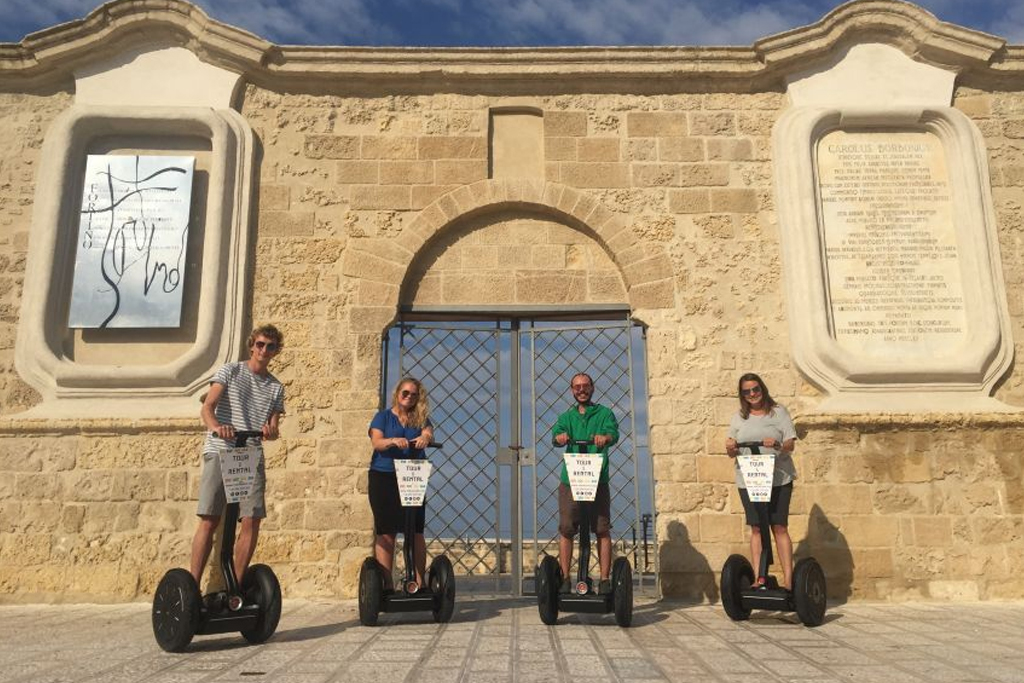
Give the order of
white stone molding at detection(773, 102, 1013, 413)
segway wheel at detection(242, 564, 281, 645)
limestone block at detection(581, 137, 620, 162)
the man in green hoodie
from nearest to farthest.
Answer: segway wheel at detection(242, 564, 281, 645) < the man in green hoodie < white stone molding at detection(773, 102, 1013, 413) < limestone block at detection(581, 137, 620, 162)

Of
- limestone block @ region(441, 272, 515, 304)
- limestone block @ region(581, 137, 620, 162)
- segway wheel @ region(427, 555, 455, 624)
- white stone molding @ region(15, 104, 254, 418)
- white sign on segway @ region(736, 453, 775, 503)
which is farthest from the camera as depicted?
limestone block @ region(581, 137, 620, 162)

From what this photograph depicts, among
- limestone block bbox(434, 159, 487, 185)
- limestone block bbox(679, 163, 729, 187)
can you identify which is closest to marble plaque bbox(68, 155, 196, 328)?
limestone block bbox(434, 159, 487, 185)

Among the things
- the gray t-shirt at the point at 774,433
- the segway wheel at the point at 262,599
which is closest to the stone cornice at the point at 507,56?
the gray t-shirt at the point at 774,433

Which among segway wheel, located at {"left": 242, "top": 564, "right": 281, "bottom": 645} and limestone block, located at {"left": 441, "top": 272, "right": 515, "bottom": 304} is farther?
limestone block, located at {"left": 441, "top": 272, "right": 515, "bottom": 304}

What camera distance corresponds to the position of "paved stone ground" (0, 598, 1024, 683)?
2.97m

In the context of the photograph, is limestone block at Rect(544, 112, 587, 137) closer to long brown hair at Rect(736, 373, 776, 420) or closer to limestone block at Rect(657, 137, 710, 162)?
limestone block at Rect(657, 137, 710, 162)

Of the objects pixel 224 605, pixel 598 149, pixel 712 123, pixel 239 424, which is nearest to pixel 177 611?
pixel 224 605

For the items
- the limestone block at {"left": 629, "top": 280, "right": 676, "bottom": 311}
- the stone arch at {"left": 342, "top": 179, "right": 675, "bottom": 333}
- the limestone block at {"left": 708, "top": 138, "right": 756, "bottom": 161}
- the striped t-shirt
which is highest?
the limestone block at {"left": 708, "top": 138, "right": 756, "bottom": 161}

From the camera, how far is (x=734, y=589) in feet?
14.7

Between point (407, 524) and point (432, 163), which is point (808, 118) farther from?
point (407, 524)

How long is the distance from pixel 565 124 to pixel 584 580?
404 centimetres

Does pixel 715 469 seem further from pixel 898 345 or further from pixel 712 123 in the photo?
pixel 712 123

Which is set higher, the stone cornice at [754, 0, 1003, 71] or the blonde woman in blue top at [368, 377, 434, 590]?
the stone cornice at [754, 0, 1003, 71]

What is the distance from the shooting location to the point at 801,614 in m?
4.26
